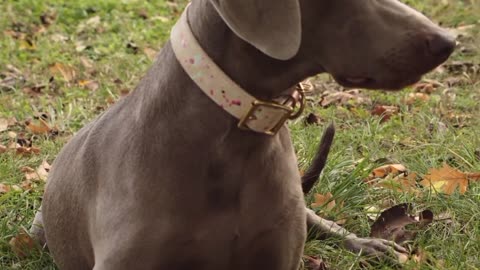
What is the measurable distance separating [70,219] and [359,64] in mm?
1276

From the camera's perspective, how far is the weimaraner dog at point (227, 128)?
263cm

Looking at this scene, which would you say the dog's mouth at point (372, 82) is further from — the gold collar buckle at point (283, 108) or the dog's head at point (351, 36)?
the gold collar buckle at point (283, 108)

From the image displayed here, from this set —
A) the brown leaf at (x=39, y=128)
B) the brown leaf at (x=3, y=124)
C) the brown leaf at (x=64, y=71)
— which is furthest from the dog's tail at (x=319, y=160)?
the brown leaf at (x=64, y=71)

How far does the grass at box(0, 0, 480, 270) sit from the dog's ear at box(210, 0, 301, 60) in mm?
1268

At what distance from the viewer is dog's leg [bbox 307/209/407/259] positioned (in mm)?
3725

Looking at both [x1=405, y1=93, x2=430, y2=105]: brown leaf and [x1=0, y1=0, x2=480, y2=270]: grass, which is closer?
[x1=0, y1=0, x2=480, y2=270]: grass

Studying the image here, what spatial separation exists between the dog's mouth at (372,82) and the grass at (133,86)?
1.01m

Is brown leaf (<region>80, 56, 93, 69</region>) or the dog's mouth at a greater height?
the dog's mouth

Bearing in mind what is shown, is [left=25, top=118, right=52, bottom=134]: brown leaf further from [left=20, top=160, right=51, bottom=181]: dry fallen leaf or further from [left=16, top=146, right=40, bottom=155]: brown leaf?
[left=20, top=160, right=51, bottom=181]: dry fallen leaf

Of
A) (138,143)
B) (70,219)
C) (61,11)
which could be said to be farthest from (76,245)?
(61,11)

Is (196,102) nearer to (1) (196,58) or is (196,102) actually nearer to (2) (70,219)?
(1) (196,58)

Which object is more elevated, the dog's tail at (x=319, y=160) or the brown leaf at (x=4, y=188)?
the dog's tail at (x=319, y=160)

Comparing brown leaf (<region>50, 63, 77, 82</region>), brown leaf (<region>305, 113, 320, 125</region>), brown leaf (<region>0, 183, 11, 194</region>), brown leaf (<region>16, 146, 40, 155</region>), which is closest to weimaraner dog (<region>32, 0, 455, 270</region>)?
brown leaf (<region>0, 183, 11, 194</region>)

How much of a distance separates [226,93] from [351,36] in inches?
15.5
